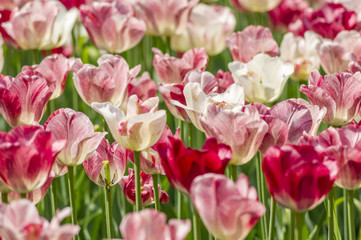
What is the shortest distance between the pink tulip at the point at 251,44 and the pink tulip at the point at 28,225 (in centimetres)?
144

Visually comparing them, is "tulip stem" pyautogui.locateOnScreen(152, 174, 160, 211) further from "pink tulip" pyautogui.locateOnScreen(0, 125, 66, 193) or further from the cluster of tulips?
"pink tulip" pyautogui.locateOnScreen(0, 125, 66, 193)

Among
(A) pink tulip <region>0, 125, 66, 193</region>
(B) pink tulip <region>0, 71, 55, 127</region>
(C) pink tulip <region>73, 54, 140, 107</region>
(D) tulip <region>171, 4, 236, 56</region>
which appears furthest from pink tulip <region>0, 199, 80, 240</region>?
(D) tulip <region>171, 4, 236, 56</region>

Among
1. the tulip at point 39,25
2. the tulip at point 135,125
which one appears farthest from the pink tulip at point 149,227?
the tulip at point 39,25

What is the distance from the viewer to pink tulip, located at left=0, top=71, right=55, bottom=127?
168 centimetres

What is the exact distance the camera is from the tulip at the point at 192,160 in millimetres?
1223

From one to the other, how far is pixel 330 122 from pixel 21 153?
830 mm

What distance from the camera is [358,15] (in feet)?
9.36

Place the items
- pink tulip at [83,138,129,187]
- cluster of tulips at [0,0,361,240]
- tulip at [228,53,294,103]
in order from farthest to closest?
tulip at [228,53,294,103] < pink tulip at [83,138,129,187] < cluster of tulips at [0,0,361,240]

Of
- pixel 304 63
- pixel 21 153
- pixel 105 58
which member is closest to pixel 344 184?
pixel 21 153

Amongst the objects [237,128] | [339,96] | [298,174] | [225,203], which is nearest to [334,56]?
[339,96]

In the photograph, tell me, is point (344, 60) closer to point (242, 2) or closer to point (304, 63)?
point (304, 63)

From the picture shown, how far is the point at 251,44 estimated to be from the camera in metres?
A: 2.39

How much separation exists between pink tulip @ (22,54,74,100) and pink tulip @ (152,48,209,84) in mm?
277

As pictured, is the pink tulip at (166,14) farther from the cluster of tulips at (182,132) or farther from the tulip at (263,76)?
the tulip at (263,76)
